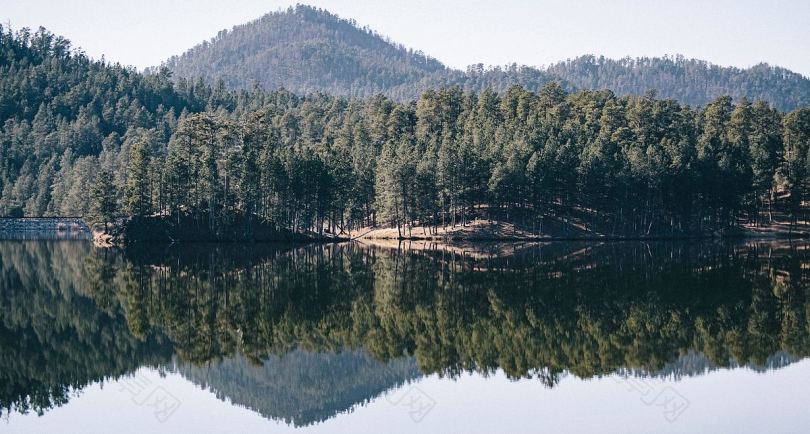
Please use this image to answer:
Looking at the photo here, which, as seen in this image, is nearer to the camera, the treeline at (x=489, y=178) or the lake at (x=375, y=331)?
the lake at (x=375, y=331)

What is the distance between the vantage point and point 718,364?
3328 cm

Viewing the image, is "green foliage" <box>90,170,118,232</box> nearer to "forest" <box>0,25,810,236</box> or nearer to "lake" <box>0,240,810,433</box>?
"forest" <box>0,25,810,236</box>

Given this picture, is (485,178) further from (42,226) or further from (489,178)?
(42,226)

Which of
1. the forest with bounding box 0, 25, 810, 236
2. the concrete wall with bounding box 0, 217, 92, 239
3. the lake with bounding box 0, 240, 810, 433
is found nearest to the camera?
the lake with bounding box 0, 240, 810, 433

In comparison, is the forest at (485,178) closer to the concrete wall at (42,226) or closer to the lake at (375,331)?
the concrete wall at (42,226)

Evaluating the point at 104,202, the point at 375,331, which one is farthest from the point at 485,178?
the point at 375,331

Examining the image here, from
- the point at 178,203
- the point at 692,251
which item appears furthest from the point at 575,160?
the point at 178,203

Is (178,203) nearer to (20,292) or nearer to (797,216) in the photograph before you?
(20,292)

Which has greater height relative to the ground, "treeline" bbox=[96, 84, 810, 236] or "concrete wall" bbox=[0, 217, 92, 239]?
"treeline" bbox=[96, 84, 810, 236]

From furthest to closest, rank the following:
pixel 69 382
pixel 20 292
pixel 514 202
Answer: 1. pixel 514 202
2. pixel 20 292
3. pixel 69 382

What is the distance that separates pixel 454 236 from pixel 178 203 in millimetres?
39234

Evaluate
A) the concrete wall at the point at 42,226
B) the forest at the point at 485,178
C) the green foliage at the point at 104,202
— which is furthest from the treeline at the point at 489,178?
the concrete wall at the point at 42,226

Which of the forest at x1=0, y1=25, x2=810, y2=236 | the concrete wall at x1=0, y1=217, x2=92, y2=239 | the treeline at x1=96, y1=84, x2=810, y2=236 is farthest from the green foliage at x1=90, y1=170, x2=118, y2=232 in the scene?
the concrete wall at x1=0, y1=217, x2=92, y2=239

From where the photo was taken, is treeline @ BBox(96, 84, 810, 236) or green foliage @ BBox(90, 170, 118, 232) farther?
green foliage @ BBox(90, 170, 118, 232)
